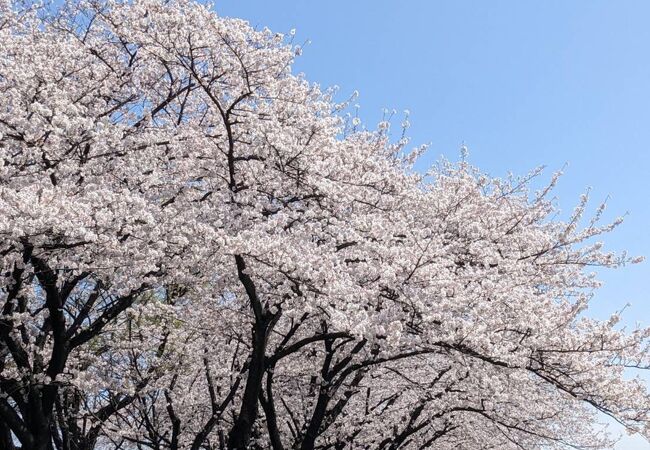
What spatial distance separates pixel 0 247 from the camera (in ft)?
26.0

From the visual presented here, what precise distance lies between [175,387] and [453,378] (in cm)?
593

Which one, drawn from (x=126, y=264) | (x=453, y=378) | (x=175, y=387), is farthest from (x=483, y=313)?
(x=175, y=387)

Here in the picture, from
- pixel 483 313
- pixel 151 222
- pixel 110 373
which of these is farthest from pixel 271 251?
pixel 110 373

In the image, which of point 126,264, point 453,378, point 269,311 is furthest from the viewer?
point 453,378

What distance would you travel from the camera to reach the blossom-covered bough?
877 cm

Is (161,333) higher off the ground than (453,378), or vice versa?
(161,333)

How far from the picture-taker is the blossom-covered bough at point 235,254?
28.8ft

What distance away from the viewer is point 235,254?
9211mm

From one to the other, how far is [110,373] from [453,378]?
741cm

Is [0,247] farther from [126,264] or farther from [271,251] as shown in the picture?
[271,251]

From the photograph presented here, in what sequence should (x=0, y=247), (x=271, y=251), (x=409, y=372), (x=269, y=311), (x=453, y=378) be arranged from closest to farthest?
(x=0, y=247)
(x=271, y=251)
(x=269, y=311)
(x=453, y=378)
(x=409, y=372)

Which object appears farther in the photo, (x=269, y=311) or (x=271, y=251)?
(x=269, y=311)

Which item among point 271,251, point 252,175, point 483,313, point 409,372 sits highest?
point 252,175

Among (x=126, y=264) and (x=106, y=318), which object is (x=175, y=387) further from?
(x=126, y=264)
